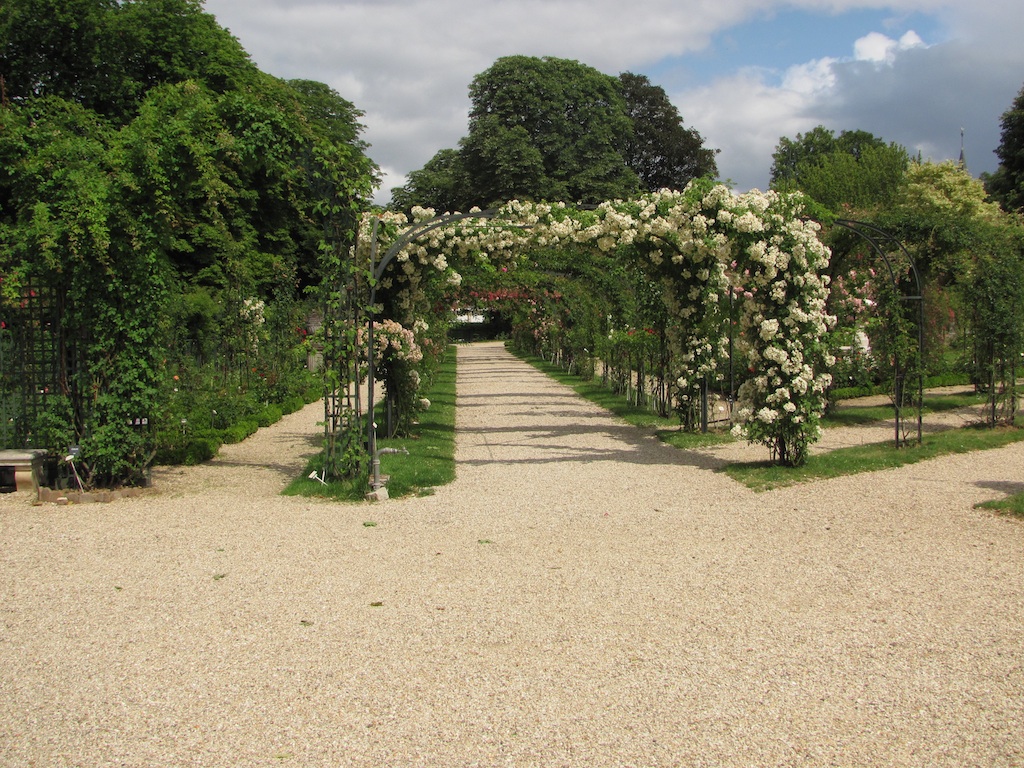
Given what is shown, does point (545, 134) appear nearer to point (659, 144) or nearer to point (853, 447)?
point (659, 144)

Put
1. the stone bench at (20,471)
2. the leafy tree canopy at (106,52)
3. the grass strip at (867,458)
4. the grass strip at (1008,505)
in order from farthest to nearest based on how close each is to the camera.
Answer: the leafy tree canopy at (106,52)
the grass strip at (867,458)
the stone bench at (20,471)
the grass strip at (1008,505)

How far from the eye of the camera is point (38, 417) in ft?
27.3

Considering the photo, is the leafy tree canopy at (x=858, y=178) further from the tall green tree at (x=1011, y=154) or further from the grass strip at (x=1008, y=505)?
the grass strip at (x=1008, y=505)

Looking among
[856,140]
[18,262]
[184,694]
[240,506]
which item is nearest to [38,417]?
[18,262]

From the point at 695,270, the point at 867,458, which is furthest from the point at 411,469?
the point at 867,458

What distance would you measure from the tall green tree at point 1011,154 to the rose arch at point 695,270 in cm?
2238

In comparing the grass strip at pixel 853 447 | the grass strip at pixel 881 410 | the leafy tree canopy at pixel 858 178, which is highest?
the leafy tree canopy at pixel 858 178

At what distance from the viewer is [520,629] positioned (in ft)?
15.4

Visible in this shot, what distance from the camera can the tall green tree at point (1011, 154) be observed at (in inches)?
1169

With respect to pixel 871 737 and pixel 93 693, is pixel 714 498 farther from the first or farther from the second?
pixel 93 693

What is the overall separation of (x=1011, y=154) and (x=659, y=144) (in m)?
13.4

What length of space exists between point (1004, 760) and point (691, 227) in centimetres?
809

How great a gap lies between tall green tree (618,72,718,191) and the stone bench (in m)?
32.0

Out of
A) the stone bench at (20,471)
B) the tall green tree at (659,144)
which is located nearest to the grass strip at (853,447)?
the stone bench at (20,471)
